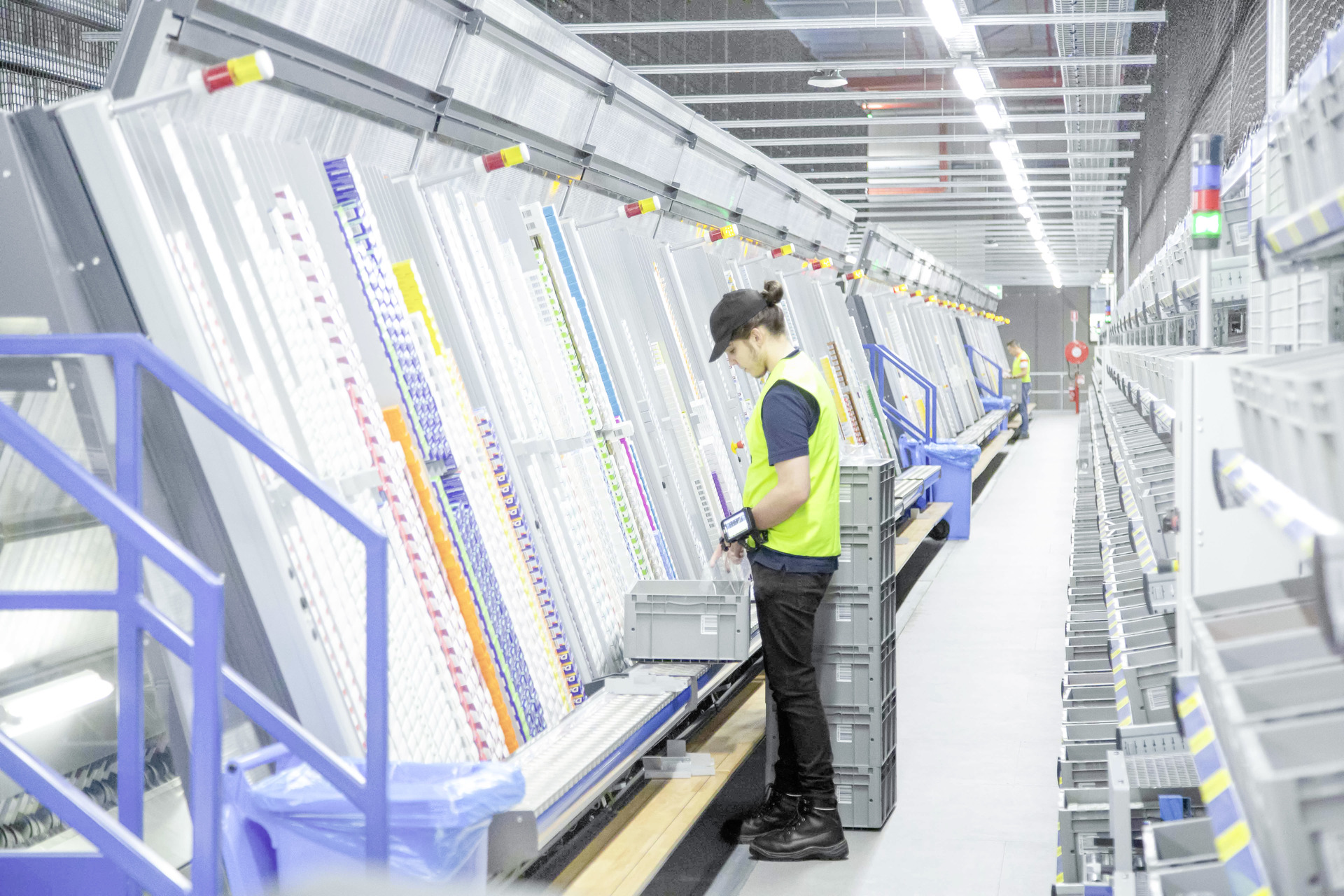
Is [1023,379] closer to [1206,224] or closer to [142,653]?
[1206,224]

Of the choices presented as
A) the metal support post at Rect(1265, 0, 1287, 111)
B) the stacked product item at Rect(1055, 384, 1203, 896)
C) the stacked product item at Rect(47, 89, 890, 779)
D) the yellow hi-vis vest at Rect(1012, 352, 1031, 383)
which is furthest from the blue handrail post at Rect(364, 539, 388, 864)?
the yellow hi-vis vest at Rect(1012, 352, 1031, 383)

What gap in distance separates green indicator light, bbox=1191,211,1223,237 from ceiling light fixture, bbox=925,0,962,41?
4813mm

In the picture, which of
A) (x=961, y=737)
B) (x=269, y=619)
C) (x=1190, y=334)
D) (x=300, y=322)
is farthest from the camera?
(x=1190, y=334)

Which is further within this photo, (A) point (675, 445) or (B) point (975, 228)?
(B) point (975, 228)

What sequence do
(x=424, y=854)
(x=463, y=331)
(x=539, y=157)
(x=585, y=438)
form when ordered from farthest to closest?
1. (x=539, y=157)
2. (x=585, y=438)
3. (x=463, y=331)
4. (x=424, y=854)

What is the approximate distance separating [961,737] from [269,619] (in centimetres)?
412

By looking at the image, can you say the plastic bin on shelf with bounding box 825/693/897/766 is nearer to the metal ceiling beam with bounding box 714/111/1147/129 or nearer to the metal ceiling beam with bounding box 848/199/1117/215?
the metal ceiling beam with bounding box 714/111/1147/129

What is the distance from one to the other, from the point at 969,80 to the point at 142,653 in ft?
32.1

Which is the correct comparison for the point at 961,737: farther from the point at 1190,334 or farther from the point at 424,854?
the point at 424,854

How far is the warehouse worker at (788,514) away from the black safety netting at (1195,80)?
1734 millimetres

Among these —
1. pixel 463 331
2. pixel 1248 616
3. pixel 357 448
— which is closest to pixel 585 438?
pixel 463 331

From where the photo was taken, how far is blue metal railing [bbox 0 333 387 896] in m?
2.14

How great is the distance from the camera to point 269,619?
3084 mm

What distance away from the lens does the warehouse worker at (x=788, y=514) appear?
171 inches
